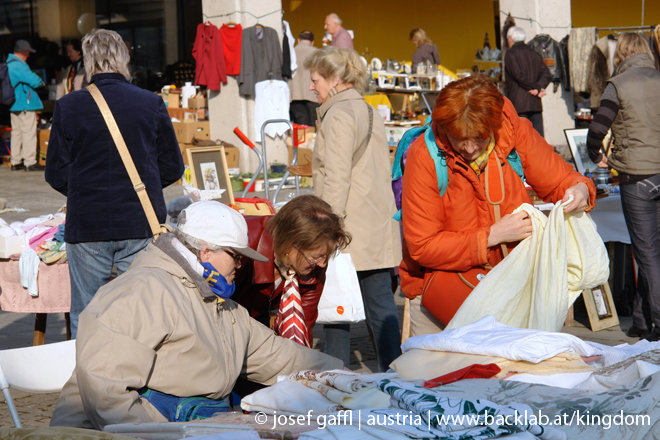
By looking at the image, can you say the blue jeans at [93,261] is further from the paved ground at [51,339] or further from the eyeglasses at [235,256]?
the eyeglasses at [235,256]

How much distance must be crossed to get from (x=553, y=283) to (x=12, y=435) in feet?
6.10

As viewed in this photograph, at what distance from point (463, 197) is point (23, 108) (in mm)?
10705

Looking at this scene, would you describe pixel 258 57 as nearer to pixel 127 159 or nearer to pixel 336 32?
pixel 336 32

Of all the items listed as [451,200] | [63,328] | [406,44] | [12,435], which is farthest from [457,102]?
[406,44]

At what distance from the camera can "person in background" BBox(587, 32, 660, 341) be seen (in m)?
4.39

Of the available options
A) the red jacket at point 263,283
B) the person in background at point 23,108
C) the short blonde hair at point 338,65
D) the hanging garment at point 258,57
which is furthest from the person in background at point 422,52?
the red jacket at point 263,283

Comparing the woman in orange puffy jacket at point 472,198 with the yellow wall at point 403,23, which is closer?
the woman in orange puffy jacket at point 472,198

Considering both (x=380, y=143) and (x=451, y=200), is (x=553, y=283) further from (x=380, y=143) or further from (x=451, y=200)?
(x=380, y=143)

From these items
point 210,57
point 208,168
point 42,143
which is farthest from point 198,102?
point 208,168

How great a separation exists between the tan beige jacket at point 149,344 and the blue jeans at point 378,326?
1.11m

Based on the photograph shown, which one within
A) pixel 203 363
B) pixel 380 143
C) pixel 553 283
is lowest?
pixel 203 363

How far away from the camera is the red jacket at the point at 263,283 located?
2.85 metres

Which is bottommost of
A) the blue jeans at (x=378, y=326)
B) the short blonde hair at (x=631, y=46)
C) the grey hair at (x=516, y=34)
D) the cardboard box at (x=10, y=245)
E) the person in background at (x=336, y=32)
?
the blue jeans at (x=378, y=326)

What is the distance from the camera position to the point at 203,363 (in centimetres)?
232
